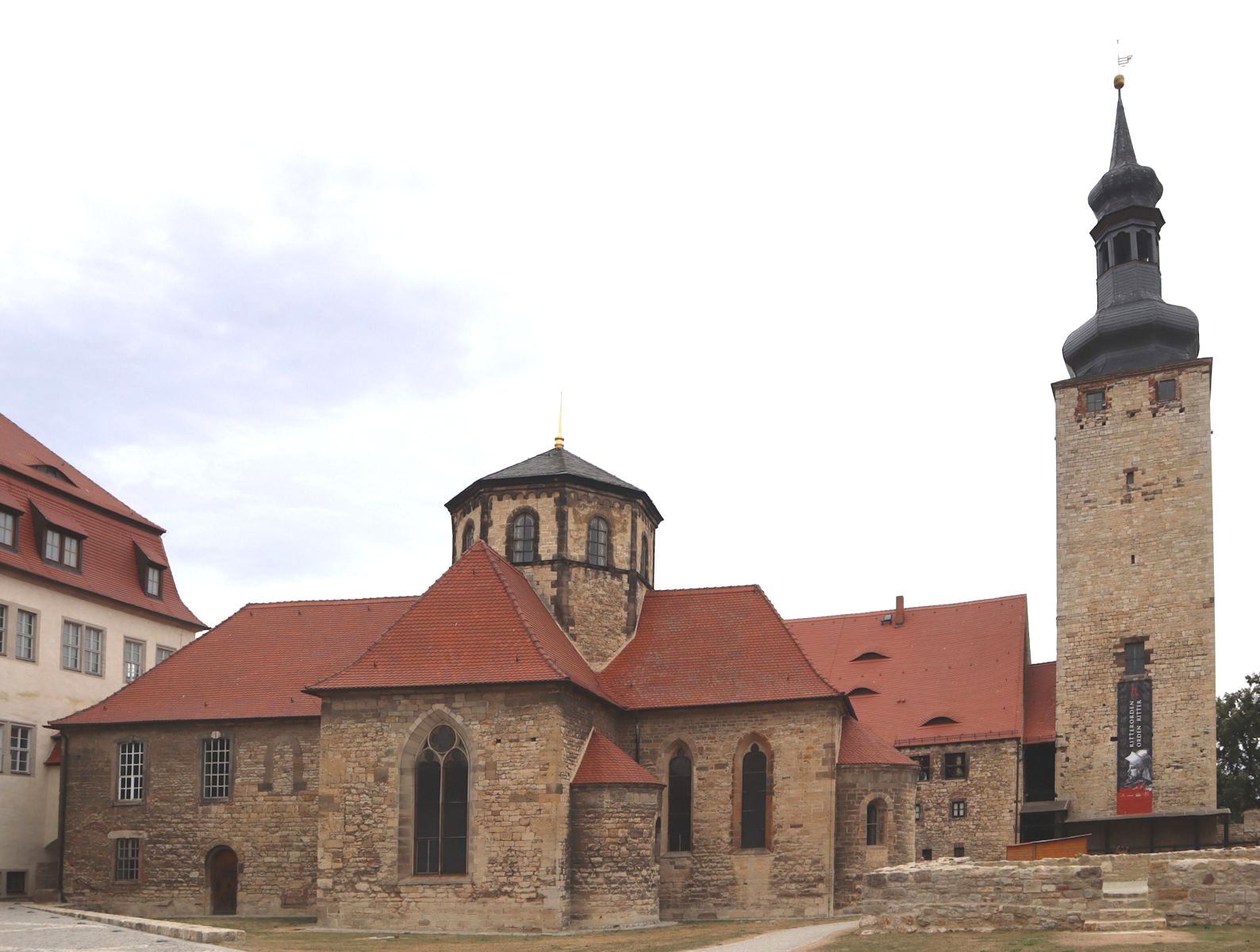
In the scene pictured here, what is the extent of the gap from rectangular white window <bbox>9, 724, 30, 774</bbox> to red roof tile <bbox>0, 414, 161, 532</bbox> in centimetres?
674

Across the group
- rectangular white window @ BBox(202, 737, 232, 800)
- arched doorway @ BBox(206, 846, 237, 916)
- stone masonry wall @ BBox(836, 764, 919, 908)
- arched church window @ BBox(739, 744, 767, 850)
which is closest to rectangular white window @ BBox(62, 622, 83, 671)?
rectangular white window @ BBox(202, 737, 232, 800)

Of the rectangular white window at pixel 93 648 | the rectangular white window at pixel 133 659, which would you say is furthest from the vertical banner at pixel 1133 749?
the rectangular white window at pixel 93 648

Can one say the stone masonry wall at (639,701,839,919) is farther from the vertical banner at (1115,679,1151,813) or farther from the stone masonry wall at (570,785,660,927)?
the vertical banner at (1115,679,1151,813)

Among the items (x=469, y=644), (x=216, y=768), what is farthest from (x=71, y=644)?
(x=469, y=644)

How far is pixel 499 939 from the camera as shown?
2656 cm

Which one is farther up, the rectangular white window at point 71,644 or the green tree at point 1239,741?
the rectangular white window at point 71,644

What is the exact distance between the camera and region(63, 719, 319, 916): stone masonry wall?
Answer: 105ft

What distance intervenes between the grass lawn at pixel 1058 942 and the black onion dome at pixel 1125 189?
111 ft

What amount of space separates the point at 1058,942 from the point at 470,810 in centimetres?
1363

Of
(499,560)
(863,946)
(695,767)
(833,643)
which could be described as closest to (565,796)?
(695,767)

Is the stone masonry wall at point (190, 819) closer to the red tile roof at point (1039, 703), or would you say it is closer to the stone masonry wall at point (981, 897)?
the stone masonry wall at point (981, 897)

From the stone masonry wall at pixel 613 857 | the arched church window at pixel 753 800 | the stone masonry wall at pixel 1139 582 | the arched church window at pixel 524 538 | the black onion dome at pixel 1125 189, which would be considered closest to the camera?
the stone masonry wall at pixel 613 857

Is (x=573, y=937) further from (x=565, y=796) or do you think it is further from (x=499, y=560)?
(x=499, y=560)

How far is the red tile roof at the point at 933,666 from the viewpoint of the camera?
44781 millimetres
